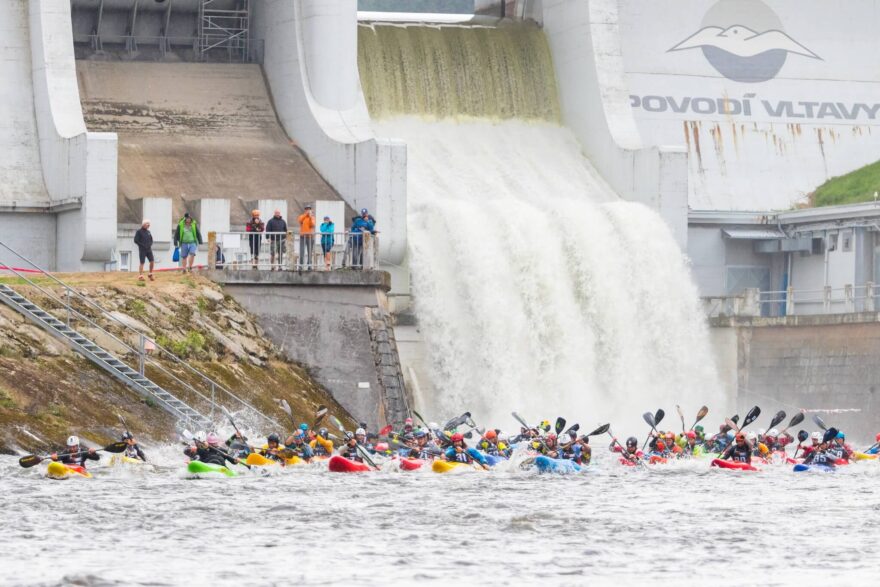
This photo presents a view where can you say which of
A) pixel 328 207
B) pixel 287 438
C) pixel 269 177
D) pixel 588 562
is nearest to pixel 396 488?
pixel 287 438

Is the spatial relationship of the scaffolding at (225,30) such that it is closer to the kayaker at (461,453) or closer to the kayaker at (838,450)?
the kayaker at (461,453)

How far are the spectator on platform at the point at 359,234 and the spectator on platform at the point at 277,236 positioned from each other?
5.57 ft

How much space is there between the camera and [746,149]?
65562mm

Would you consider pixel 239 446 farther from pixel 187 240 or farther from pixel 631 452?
pixel 631 452

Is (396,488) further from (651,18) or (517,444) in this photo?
(651,18)

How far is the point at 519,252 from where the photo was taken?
2185 inches

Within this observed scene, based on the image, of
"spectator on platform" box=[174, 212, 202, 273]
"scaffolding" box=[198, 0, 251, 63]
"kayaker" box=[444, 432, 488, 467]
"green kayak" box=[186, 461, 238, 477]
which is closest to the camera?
"green kayak" box=[186, 461, 238, 477]

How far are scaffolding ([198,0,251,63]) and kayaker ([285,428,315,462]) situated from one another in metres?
21.2

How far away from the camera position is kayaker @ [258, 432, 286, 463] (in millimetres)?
40031

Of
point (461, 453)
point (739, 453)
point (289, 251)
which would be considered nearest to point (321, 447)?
point (461, 453)

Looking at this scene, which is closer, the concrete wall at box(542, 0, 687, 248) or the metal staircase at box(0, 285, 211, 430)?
the metal staircase at box(0, 285, 211, 430)

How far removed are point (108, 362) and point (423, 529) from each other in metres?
12.2

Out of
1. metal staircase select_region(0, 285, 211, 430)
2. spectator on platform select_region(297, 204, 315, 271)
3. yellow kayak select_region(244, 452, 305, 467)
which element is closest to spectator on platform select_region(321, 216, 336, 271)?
spectator on platform select_region(297, 204, 315, 271)

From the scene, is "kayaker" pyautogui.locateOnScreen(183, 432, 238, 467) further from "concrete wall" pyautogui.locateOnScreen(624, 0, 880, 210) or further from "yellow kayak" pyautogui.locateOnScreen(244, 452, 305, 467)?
"concrete wall" pyautogui.locateOnScreen(624, 0, 880, 210)
